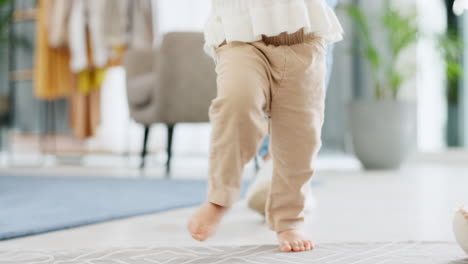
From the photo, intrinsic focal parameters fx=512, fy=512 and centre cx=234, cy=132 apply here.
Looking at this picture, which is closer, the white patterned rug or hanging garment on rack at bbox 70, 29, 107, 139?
the white patterned rug

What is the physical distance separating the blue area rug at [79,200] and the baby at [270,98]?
1.46 ft

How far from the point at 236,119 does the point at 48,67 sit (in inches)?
123

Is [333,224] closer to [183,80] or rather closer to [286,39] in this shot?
[286,39]

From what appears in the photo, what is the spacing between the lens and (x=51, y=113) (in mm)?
3926

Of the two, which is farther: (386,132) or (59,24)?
(59,24)

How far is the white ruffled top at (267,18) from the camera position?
83 cm

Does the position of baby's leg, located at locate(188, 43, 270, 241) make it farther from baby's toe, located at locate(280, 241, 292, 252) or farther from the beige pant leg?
baby's toe, located at locate(280, 241, 292, 252)

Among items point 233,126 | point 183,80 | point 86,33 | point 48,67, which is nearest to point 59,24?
point 86,33

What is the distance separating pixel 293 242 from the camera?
0.85 meters

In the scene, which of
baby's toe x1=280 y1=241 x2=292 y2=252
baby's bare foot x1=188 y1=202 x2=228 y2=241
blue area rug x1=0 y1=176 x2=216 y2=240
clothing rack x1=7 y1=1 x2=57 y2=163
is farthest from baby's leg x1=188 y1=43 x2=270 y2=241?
clothing rack x1=7 y1=1 x2=57 y2=163

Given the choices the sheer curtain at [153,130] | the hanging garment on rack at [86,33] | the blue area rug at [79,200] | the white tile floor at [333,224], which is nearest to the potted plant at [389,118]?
the white tile floor at [333,224]

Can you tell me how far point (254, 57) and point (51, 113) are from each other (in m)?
3.41

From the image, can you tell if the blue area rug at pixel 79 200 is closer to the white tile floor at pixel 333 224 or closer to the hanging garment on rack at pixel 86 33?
the white tile floor at pixel 333 224

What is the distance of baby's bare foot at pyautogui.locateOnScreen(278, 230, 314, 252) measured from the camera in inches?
33.0
